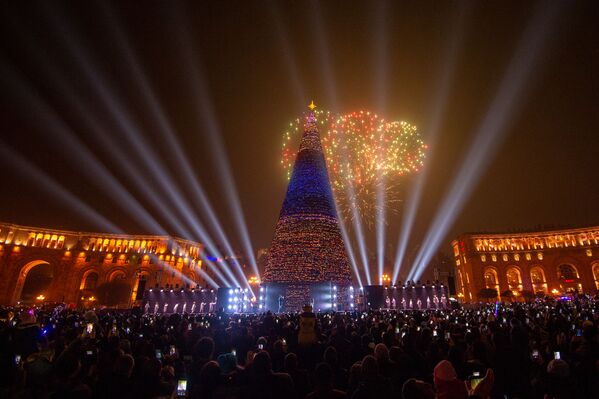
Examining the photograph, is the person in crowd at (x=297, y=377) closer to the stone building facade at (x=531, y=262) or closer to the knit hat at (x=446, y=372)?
the knit hat at (x=446, y=372)

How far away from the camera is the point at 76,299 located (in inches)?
2685

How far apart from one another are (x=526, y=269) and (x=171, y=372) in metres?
94.9

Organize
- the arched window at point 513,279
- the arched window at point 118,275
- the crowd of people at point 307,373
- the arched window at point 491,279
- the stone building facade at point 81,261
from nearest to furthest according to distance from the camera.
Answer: the crowd of people at point 307,373
the stone building facade at point 81,261
the arched window at point 118,275
the arched window at point 513,279
the arched window at point 491,279

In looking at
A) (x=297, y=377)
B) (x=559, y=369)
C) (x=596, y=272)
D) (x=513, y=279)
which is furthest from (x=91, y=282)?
(x=596, y=272)

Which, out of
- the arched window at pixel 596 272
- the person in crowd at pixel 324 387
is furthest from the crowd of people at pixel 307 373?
the arched window at pixel 596 272

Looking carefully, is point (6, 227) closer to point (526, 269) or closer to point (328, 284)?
point (328, 284)

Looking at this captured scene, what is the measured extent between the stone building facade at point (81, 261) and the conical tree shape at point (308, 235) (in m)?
46.0

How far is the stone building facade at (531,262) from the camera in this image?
238ft

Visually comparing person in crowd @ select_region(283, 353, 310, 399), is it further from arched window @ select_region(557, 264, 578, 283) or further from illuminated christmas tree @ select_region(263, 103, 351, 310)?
arched window @ select_region(557, 264, 578, 283)

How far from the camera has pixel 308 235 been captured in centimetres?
2647

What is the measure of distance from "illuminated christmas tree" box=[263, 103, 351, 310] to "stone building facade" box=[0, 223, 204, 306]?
151 ft

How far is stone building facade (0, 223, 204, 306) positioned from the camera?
65.9 m

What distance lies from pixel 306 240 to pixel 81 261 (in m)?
70.6

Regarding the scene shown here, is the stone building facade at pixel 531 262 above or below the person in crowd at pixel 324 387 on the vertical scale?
above
